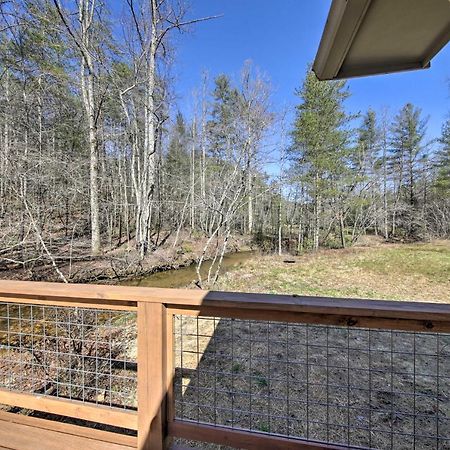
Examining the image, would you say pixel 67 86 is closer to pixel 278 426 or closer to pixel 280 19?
pixel 280 19

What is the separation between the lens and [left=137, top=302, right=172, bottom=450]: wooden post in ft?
3.85

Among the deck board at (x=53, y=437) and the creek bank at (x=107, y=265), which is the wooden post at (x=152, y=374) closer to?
the deck board at (x=53, y=437)

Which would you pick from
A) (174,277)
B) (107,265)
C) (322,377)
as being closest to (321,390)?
(322,377)

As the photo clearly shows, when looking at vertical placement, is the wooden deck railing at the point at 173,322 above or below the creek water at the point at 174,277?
above

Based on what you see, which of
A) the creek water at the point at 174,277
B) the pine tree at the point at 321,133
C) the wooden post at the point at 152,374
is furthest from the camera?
the pine tree at the point at 321,133

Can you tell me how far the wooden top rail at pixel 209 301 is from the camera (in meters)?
0.97

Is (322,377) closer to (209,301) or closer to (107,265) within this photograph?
(209,301)

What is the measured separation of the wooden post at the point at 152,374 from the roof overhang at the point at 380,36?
4.03 ft

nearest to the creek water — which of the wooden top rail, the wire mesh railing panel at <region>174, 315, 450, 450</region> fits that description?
the wire mesh railing panel at <region>174, 315, 450, 450</region>

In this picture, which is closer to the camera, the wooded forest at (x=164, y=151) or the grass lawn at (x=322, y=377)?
the grass lawn at (x=322, y=377)

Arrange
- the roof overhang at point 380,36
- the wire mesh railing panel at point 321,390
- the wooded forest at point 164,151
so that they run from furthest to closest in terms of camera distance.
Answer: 1. the wooded forest at point 164,151
2. the wire mesh railing panel at point 321,390
3. the roof overhang at point 380,36

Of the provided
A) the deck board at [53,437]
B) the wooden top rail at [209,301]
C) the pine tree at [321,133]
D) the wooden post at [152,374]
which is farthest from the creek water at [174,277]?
the pine tree at [321,133]

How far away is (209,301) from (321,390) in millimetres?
2064

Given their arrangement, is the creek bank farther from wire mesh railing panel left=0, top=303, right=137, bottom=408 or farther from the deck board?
the deck board
